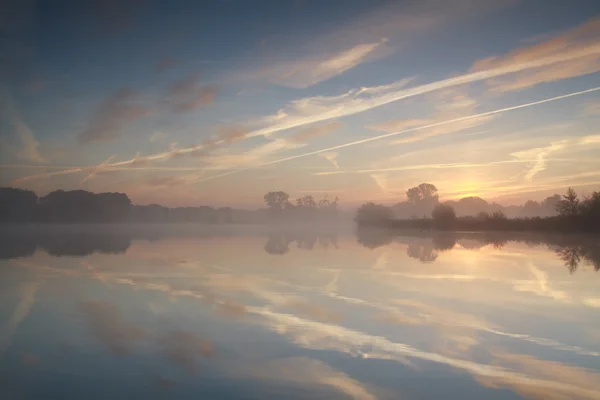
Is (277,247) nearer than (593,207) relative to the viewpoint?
Yes

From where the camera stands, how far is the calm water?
6.46 m

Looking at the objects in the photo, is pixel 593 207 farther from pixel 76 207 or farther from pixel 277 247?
pixel 76 207

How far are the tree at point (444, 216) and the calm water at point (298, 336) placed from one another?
62245mm

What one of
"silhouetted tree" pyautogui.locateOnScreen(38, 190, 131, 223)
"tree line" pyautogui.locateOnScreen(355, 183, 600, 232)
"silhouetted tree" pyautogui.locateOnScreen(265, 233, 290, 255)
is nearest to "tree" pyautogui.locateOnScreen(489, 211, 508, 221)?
"tree line" pyautogui.locateOnScreen(355, 183, 600, 232)

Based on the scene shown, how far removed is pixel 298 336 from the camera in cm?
914

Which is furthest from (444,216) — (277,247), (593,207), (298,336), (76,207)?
(76,207)

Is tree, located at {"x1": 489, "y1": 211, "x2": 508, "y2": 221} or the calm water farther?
tree, located at {"x1": 489, "y1": 211, "x2": 508, "y2": 221}

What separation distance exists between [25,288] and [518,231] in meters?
63.6

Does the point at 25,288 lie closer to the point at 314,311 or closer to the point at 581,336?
the point at 314,311

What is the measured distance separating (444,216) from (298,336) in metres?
74.4

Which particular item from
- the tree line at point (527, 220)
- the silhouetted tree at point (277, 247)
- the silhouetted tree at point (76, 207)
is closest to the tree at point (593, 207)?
the tree line at point (527, 220)

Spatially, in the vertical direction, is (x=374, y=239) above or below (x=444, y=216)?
below

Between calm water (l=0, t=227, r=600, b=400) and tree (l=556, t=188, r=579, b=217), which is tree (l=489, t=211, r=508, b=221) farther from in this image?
calm water (l=0, t=227, r=600, b=400)

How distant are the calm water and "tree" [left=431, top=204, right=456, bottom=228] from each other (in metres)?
62.2
